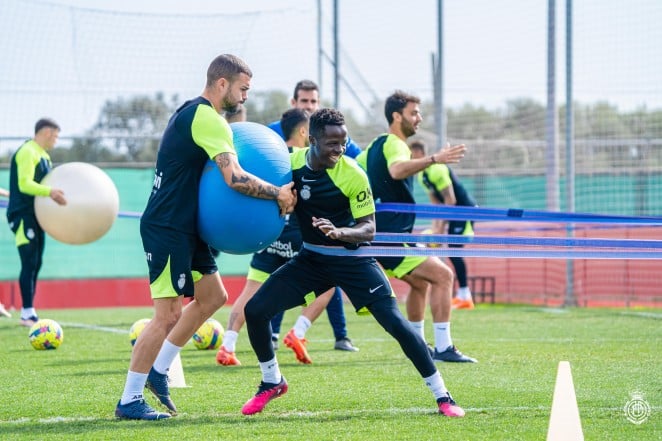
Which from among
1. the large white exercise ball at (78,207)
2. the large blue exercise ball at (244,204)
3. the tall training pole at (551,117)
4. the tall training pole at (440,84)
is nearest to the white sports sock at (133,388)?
the large blue exercise ball at (244,204)

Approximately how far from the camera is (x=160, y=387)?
6.73 metres

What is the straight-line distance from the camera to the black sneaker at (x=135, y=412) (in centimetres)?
636

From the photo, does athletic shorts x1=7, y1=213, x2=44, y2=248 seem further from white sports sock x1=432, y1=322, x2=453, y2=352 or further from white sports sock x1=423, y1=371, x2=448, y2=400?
white sports sock x1=423, y1=371, x2=448, y2=400

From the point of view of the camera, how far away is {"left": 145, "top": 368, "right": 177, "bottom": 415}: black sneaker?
6664 mm

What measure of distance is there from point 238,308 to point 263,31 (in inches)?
450

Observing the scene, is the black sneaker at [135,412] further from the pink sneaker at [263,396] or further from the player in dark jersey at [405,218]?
the player in dark jersey at [405,218]

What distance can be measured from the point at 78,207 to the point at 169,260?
5.53 m

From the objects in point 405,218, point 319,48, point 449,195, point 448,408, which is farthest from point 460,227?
point 448,408

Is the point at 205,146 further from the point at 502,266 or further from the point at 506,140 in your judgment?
the point at 506,140

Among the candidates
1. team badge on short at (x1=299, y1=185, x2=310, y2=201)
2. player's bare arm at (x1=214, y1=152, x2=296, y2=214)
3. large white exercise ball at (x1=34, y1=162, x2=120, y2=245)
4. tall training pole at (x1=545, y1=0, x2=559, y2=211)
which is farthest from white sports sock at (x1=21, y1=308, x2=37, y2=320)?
tall training pole at (x1=545, y1=0, x2=559, y2=211)

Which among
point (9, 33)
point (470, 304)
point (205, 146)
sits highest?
point (9, 33)

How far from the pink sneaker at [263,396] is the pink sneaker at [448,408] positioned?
1.02m

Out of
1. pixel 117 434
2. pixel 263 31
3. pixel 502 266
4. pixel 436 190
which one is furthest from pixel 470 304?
pixel 117 434

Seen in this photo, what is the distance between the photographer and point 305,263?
6.78 metres
